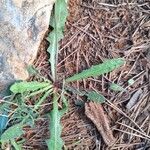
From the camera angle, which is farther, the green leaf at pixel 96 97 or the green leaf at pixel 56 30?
the green leaf at pixel 56 30

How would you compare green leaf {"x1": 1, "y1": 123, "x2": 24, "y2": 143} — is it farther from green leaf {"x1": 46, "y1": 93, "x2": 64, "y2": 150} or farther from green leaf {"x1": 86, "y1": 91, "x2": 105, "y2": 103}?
green leaf {"x1": 86, "y1": 91, "x2": 105, "y2": 103}

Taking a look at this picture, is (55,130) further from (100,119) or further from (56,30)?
(56,30)

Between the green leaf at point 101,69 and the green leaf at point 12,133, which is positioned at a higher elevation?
the green leaf at point 101,69

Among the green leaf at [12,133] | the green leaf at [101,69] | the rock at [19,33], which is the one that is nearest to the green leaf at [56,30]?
the rock at [19,33]

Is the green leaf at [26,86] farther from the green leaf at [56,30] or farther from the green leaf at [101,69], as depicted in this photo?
the green leaf at [101,69]

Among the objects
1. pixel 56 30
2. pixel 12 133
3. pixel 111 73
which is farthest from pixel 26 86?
pixel 111 73

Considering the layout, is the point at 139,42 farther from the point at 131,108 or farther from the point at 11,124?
the point at 11,124
